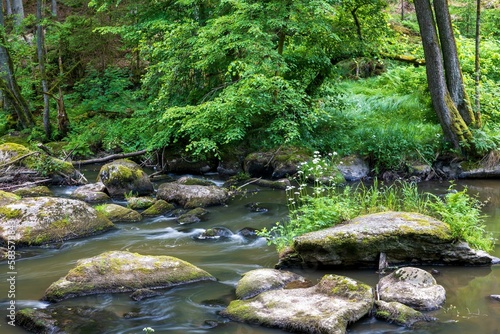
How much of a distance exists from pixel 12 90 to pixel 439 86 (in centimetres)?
1485

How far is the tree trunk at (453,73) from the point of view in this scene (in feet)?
43.1

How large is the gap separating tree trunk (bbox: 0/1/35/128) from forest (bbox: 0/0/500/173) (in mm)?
47

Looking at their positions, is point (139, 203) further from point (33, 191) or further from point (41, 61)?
point (41, 61)

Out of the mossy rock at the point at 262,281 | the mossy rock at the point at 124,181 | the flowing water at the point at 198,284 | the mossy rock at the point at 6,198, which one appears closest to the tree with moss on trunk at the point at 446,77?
the flowing water at the point at 198,284

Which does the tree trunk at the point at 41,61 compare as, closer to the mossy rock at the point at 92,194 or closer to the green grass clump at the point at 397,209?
the mossy rock at the point at 92,194

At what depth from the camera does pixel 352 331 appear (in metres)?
5.17

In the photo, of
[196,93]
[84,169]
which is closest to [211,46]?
[196,93]

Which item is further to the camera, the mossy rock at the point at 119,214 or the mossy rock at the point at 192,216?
the mossy rock at the point at 119,214

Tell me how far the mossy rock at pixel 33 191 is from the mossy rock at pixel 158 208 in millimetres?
3031

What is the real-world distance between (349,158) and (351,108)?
2.90 m

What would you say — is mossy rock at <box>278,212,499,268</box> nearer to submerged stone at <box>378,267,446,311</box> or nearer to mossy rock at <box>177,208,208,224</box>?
submerged stone at <box>378,267,446,311</box>

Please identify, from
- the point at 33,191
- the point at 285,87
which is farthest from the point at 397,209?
the point at 33,191

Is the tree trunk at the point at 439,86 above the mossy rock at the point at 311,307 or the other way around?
above

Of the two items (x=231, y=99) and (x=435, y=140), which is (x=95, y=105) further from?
(x=435, y=140)
